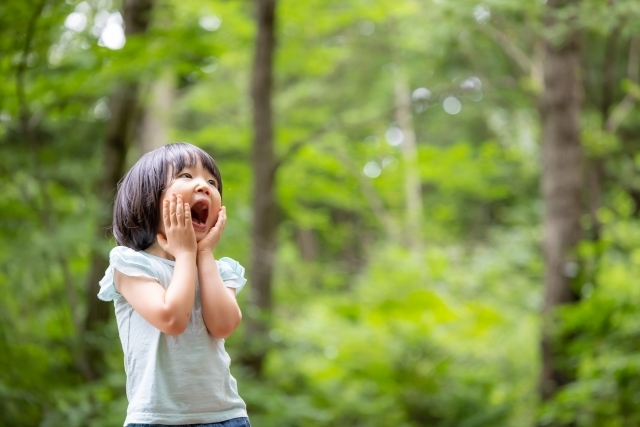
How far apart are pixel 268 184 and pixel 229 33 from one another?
1.78 metres

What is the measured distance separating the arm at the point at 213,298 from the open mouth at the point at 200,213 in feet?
0.17

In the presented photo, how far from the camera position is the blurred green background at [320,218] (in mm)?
4465

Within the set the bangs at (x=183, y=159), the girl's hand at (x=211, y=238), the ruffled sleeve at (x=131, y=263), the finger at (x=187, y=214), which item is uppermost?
the bangs at (x=183, y=159)

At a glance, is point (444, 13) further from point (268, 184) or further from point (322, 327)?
point (322, 327)

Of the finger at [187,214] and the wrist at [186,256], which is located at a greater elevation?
the finger at [187,214]

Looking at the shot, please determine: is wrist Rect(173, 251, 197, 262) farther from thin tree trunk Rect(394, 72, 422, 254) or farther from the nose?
thin tree trunk Rect(394, 72, 422, 254)

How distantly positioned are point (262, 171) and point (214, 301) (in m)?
4.89

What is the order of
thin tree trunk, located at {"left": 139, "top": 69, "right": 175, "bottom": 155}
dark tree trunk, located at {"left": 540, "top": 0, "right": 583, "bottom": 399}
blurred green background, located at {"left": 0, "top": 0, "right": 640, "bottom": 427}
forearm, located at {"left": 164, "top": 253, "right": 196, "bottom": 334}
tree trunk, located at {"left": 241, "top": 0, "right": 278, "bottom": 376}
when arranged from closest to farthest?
forearm, located at {"left": 164, "top": 253, "right": 196, "bottom": 334}
blurred green background, located at {"left": 0, "top": 0, "right": 640, "bottom": 427}
dark tree trunk, located at {"left": 540, "top": 0, "right": 583, "bottom": 399}
tree trunk, located at {"left": 241, "top": 0, "right": 278, "bottom": 376}
thin tree trunk, located at {"left": 139, "top": 69, "right": 175, "bottom": 155}

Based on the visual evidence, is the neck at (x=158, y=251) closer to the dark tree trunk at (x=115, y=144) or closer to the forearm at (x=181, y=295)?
the forearm at (x=181, y=295)

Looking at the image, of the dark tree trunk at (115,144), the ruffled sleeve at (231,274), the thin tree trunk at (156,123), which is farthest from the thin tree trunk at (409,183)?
the ruffled sleeve at (231,274)

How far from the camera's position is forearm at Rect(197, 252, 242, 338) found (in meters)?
1.56

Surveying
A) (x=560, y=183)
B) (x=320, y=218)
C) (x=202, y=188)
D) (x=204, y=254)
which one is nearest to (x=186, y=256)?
(x=204, y=254)

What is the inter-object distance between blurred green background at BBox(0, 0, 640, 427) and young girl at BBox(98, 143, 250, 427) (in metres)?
2.27

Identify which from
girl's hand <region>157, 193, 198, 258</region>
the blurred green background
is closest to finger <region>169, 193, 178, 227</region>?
girl's hand <region>157, 193, 198, 258</region>
